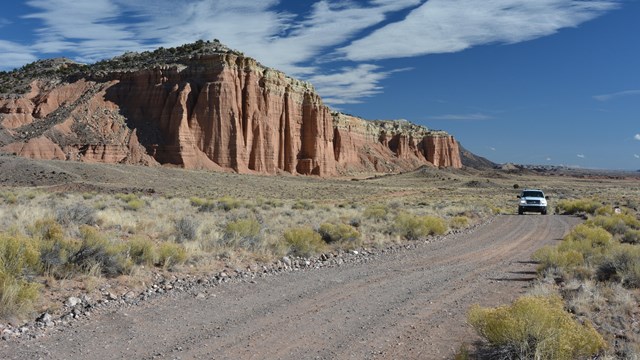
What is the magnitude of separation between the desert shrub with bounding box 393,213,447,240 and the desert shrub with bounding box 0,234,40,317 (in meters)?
12.7

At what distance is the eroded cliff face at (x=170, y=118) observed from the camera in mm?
63625

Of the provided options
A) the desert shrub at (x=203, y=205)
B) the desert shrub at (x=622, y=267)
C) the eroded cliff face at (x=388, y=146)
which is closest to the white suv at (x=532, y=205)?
the desert shrub at (x=203, y=205)

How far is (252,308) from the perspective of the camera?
28.3 ft

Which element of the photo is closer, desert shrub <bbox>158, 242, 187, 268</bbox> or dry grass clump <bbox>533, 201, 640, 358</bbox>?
dry grass clump <bbox>533, 201, 640, 358</bbox>

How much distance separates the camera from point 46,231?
1233 cm

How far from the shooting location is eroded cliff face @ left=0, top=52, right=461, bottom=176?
63.6 meters

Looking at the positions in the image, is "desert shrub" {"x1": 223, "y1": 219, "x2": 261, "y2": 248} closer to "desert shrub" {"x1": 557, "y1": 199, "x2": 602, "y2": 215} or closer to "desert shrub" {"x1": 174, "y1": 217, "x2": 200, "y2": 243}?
"desert shrub" {"x1": 174, "y1": 217, "x2": 200, "y2": 243}

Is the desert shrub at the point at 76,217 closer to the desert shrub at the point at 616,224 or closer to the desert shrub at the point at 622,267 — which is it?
the desert shrub at the point at 622,267

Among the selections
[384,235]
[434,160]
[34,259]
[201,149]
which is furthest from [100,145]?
[434,160]

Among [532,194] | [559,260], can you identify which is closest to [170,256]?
[559,260]

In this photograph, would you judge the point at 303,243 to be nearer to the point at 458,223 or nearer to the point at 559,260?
the point at 559,260

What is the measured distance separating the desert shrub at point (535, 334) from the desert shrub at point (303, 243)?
25.6ft

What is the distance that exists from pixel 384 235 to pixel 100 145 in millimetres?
53768

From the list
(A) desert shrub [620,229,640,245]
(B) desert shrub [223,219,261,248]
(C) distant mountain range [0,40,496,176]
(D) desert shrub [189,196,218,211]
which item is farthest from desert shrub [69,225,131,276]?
(C) distant mountain range [0,40,496,176]
